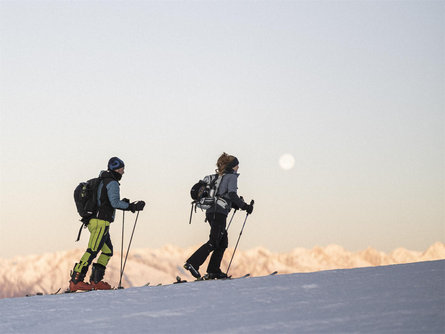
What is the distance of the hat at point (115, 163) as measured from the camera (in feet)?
38.7

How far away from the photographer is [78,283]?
11.7m

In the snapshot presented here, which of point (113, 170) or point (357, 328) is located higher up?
point (113, 170)

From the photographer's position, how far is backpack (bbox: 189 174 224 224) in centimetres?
1207

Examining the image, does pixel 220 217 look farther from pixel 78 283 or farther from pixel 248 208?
pixel 78 283

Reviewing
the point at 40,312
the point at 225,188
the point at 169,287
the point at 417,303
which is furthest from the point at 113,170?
the point at 417,303

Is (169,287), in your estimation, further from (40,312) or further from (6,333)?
(6,333)

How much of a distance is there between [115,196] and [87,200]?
475 mm

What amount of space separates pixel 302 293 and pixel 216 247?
13.0 feet

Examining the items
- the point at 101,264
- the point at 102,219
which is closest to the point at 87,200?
the point at 102,219

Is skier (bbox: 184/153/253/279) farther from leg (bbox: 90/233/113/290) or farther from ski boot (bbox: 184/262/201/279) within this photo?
leg (bbox: 90/233/113/290)

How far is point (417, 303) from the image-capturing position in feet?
23.3

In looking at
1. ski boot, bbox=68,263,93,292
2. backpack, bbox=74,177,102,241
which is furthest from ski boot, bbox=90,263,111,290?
backpack, bbox=74,177,102,241

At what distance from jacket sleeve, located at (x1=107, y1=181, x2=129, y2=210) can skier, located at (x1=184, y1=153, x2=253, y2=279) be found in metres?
1.40

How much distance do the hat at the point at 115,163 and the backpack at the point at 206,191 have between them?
1.24 meters
